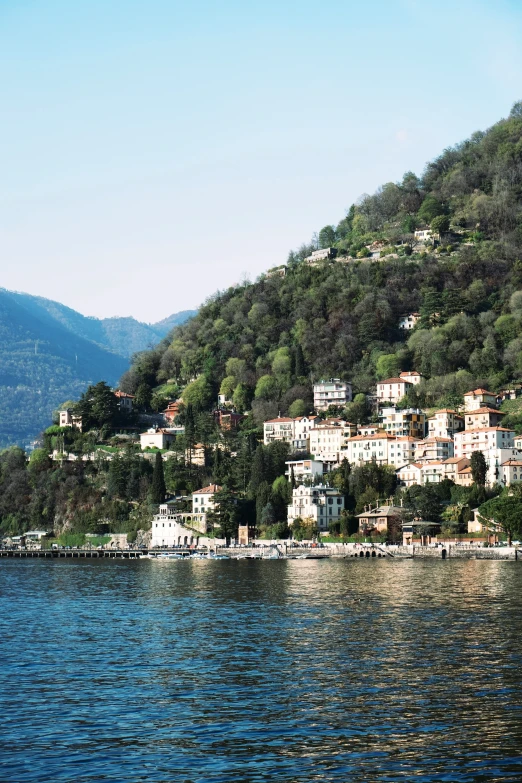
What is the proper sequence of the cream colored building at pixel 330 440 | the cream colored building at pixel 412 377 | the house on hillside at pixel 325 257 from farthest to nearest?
the house on hillside at pixel 325 257, the cream colored building at pixel 412 377, the cream colored building at pixel 330 440

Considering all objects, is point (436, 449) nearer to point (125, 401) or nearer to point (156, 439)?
point (156, 439)

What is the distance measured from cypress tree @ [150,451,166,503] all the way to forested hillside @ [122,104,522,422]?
77.7 feet

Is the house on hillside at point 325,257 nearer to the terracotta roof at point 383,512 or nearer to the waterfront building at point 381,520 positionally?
the terracotta roof at point 383,512

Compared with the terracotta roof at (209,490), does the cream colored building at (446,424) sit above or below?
above

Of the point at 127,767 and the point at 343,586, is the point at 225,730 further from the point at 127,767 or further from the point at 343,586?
the point at 343,586

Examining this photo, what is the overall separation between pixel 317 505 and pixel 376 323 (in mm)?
50435

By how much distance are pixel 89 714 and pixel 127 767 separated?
5233 millimetres

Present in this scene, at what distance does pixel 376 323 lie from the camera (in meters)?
165

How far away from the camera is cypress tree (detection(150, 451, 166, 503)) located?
443 ft

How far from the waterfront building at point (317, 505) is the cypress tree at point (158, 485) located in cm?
1928

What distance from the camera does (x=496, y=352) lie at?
149 meters

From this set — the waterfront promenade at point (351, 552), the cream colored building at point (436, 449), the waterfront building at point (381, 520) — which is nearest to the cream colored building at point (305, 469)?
the cream colored building at point (436, 449)

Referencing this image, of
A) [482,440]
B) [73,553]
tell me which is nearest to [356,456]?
[482,440]

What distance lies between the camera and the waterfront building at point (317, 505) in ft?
397
